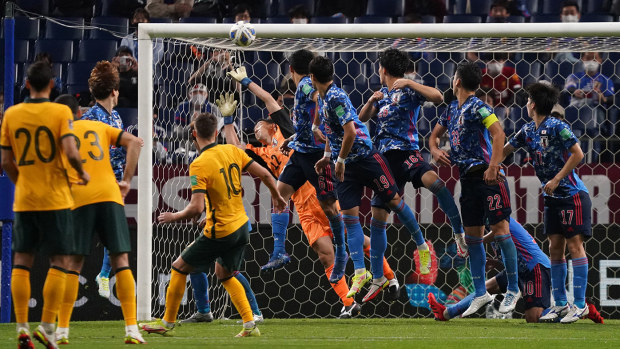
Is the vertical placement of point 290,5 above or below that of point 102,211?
above

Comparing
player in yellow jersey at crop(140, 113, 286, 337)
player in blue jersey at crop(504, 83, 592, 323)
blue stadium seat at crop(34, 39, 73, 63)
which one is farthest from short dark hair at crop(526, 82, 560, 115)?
blue stadium seat at crop(34, 39, 73, 63)

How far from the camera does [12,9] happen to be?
8773mm

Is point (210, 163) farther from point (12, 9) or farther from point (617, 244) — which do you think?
point (617, 244)

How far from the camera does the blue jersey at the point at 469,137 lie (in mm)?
7867

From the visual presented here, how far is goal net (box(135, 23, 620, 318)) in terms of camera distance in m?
8.51

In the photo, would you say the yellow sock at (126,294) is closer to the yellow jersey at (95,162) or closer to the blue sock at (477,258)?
the yellow jersey at (95,162)

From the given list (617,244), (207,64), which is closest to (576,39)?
(617,244)

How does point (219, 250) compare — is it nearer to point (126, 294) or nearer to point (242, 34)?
point (126, 294)

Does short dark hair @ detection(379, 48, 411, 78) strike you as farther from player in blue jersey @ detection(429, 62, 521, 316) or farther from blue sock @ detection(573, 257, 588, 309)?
blue sock @ detection(573, 257, 588, 309)

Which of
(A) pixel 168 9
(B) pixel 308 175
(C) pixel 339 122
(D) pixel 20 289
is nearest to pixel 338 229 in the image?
(B) pixel 308 175

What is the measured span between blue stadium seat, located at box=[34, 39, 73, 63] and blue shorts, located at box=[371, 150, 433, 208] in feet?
18.4

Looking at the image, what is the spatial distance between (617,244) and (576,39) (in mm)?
2065

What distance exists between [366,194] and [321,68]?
7.55 ft

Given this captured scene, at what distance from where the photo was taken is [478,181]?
7.89m
